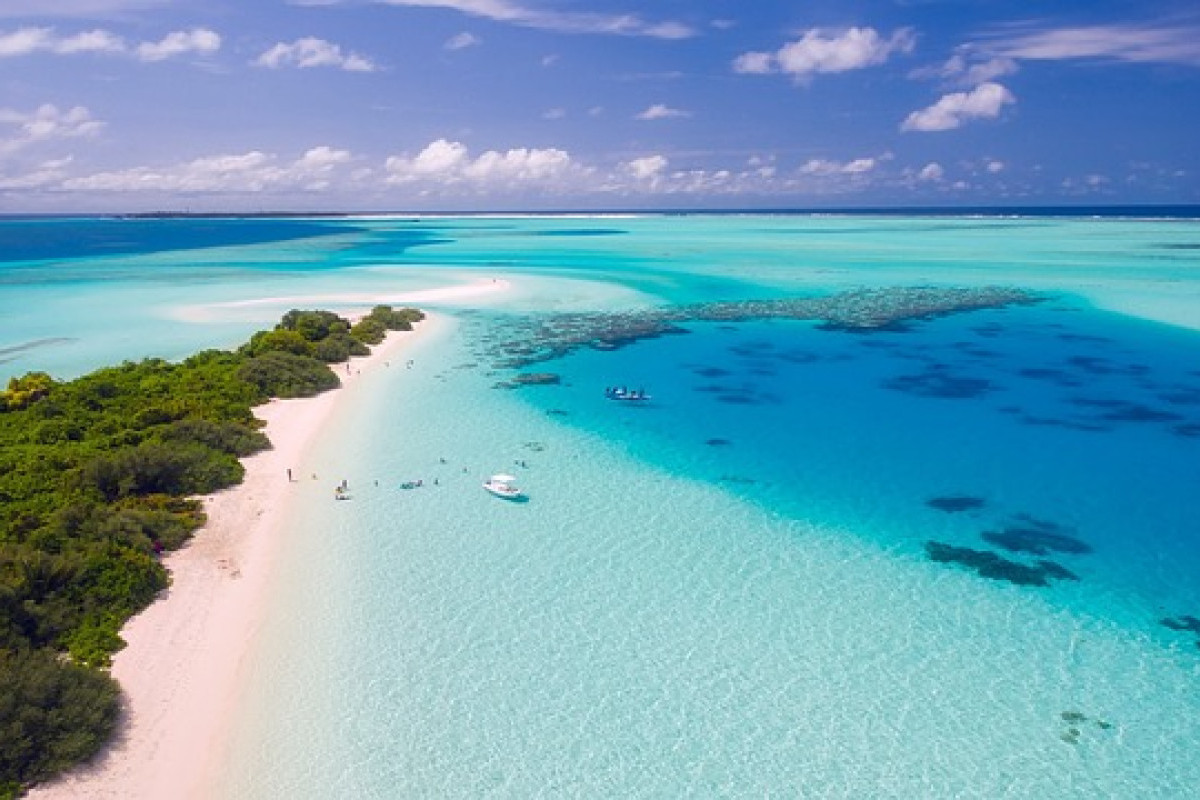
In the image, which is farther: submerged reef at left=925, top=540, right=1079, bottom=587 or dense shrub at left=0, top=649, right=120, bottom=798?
submerged reef at left=925, top=540, right=1079, bottom=587

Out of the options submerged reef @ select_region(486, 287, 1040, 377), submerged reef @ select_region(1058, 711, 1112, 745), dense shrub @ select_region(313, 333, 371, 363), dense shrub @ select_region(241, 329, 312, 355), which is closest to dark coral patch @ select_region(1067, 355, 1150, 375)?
submerged reef @ select_region(486, 287, 1040, 377)

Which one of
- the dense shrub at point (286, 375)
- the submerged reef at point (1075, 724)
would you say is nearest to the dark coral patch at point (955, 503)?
the submerged reef at point (1075, 724)

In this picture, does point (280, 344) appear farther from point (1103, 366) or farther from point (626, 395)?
point (1103, 366)

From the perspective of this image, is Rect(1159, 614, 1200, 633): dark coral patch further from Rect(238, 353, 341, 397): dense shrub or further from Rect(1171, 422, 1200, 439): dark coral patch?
Rect(238, 353, 341, 397): dense shrub

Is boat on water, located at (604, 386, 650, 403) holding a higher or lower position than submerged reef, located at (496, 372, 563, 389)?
lower

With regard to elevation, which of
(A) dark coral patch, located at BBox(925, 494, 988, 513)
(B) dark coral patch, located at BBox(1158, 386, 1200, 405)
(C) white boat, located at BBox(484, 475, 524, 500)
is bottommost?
(A) dark coral patch, located at BBox(925, 494, 988, 513)

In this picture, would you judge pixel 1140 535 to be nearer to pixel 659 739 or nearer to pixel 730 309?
pixel 659 739

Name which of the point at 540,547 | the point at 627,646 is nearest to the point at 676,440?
the point at 540,547
